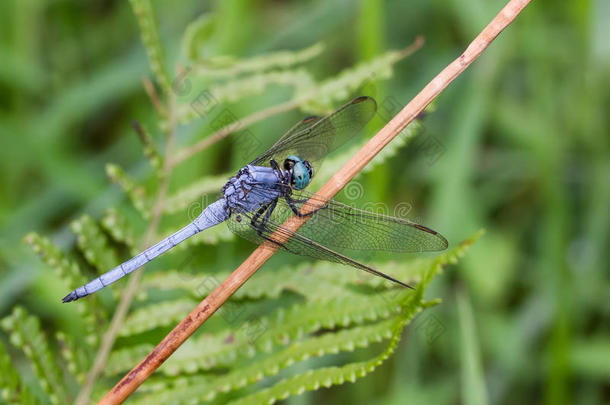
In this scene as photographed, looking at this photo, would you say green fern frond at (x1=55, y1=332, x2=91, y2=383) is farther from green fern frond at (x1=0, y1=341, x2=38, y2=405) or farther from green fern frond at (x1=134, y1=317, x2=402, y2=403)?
green fern frond at (x1=134, y1=317, x2=402, y2=403)

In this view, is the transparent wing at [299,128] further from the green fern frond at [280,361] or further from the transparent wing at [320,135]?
the green fern frond at [280,361]

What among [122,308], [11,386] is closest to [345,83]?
[122,308]

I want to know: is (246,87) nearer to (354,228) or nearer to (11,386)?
(354,228)

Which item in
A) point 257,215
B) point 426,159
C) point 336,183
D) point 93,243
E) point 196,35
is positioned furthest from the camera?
point 426,159

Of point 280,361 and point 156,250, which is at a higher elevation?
point 156,250

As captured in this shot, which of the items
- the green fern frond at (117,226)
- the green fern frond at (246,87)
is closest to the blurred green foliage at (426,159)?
the green fern frond at (246,87)

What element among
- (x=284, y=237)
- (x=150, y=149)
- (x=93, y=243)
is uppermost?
(x=150, y=149)

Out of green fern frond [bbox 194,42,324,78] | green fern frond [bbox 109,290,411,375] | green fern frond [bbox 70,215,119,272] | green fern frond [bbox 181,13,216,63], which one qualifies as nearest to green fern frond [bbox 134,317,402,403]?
green fern frond [bbox 109,290,411,375]
